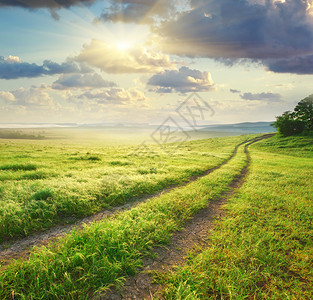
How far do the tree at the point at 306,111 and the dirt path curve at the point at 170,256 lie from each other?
76.1 meters

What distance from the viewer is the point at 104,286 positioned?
133 inches

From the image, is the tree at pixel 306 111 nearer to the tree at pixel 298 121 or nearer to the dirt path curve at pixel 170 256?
the tree at pixel 298 121

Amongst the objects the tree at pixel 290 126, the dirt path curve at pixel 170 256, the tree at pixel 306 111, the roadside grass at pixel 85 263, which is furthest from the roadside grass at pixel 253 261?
the tree at pixel 306 111

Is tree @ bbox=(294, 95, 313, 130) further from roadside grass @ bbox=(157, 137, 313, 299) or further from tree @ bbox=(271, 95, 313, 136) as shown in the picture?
roadside grass @ bbox=(157, 137, 313, 299)

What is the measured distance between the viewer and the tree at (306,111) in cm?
6213

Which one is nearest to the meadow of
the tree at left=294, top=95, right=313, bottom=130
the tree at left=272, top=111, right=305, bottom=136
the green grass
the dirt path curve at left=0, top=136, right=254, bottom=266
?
the dirt path curve at left=0, top=136, right=254, bottom=266

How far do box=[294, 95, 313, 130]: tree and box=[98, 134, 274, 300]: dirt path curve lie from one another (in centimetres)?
7607

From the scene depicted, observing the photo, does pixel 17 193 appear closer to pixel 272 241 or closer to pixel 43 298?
pixel 43 298

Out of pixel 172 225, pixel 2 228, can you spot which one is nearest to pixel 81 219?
pixel 2 228

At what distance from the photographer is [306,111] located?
63.7 m

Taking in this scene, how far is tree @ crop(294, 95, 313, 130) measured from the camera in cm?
6213

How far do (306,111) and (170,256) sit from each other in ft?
272

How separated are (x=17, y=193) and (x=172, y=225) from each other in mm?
6999

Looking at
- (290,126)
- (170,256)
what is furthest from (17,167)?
(290,126)
